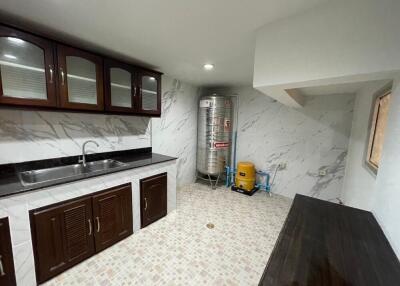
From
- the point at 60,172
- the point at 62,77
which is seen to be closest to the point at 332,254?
the point at 62,77

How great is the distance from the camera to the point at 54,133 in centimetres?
184

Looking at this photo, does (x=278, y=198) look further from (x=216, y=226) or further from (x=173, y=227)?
(x=173, y=227)

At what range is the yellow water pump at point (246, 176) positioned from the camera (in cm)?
326

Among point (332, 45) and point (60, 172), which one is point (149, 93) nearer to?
point (60, 172)

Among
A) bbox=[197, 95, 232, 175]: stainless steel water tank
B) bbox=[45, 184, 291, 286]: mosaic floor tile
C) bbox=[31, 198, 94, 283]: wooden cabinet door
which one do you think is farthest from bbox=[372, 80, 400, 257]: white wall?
bbox=[197, 95, 232, 175]: stainless steel water tank

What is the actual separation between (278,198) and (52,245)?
124 inches

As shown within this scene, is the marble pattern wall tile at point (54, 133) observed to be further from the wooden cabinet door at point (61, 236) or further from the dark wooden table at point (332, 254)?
the dark wooden table at point (332, 254)

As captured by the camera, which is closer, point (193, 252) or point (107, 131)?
point (193, 252)

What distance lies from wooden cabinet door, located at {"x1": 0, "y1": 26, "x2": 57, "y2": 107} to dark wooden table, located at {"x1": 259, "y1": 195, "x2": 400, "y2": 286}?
201 centimetres

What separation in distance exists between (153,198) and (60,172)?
1061 millimetres

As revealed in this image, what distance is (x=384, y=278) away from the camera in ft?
2.34

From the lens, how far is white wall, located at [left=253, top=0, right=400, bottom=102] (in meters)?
0.87

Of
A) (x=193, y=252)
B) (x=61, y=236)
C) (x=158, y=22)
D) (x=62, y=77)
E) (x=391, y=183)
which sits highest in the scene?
(x=158, y=22)

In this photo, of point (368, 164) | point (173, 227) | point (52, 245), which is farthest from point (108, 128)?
point (368, 164)
